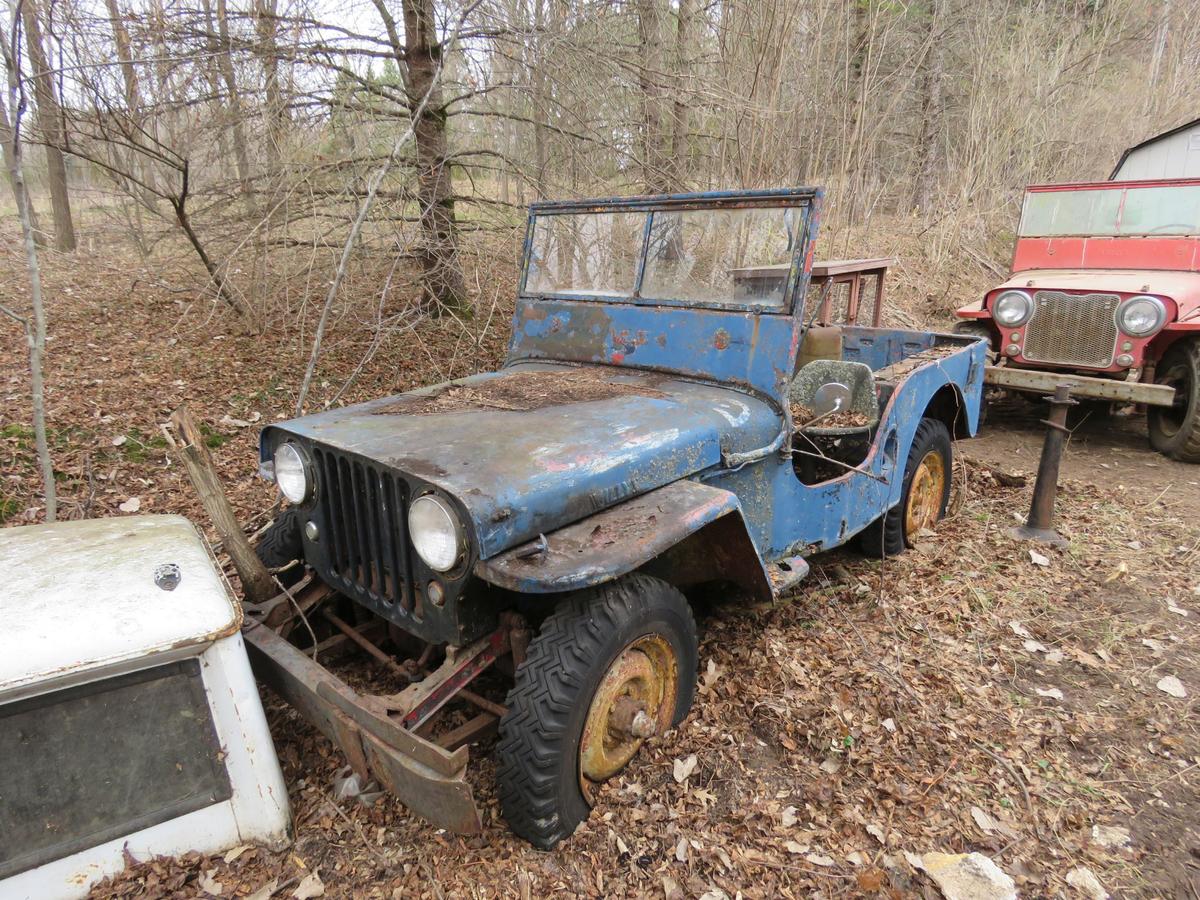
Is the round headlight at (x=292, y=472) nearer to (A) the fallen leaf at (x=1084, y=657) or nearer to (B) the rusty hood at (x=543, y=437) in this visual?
(B) the rusty hood at (x=543, y=437)

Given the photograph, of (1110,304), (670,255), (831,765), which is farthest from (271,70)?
(1110,304)

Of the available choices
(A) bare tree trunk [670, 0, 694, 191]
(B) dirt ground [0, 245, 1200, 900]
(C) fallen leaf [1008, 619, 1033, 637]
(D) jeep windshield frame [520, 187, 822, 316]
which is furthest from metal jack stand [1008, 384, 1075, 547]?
(A) bare tree trunk [670, 0, 694, 191]

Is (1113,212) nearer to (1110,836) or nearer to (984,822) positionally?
(1110,836)

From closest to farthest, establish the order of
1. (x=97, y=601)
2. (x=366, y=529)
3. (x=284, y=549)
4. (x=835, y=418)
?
(x=97, y=601)
(x=366, y=529)
(x=284, y=549)
(x=835, y=418)

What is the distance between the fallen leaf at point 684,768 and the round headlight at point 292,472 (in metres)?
1.50

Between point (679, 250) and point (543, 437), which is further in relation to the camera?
point (679, 250)

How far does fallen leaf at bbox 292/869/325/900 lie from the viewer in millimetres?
1966

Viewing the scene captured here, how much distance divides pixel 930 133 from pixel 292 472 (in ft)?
38.6

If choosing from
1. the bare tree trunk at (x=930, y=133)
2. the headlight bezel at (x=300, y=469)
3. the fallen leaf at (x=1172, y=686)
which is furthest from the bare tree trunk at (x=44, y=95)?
the bare tree trunk at (x=930, y=133)

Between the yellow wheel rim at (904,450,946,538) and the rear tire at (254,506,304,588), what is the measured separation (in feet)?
9.87

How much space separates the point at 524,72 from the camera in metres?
5.13

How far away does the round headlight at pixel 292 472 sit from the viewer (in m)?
2.41

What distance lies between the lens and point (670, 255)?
10.4 ft

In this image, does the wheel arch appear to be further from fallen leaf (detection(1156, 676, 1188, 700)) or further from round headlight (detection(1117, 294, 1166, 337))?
round headlight (detection(1117, 294, 1166, 337))
